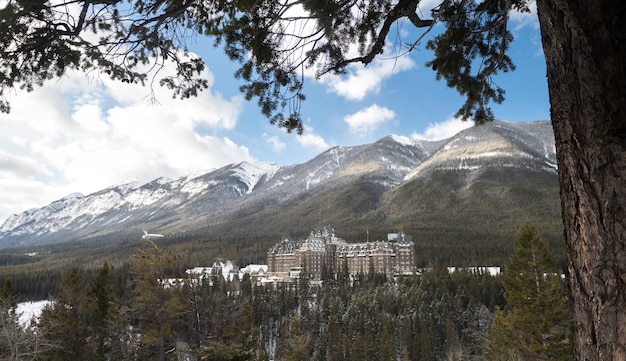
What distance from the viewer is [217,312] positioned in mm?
15312

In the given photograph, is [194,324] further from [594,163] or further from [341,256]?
[341,256]

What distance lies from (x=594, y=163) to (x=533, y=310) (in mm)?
16047

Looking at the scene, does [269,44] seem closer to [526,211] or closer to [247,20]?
[247,20]

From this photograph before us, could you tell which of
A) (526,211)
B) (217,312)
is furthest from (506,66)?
(526,211)

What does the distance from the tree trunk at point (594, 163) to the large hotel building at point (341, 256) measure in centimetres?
9474

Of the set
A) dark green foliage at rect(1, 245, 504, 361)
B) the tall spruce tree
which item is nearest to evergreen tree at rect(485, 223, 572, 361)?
dark green foliage at rect(1, 245, 504, 361)

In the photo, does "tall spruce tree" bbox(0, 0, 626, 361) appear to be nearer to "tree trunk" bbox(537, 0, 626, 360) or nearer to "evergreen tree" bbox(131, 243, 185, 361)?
"tree trunk" bbox(537, 0, 626, 360)

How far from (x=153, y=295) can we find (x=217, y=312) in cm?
253

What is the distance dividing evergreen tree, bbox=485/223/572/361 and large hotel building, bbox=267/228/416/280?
7930 centimetres

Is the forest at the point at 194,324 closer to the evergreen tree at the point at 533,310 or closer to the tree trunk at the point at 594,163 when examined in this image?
the evergreen tree at the point at 533,310

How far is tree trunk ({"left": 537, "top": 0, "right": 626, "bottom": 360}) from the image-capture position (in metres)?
1.79

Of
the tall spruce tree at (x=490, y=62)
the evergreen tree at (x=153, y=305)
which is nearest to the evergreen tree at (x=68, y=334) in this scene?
the evergreen tree at (x=153, y=305)

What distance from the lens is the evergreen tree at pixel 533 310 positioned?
1447 centimetres

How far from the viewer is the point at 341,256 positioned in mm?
110875
